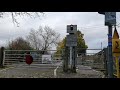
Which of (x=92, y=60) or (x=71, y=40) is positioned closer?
(x=71, y=40)

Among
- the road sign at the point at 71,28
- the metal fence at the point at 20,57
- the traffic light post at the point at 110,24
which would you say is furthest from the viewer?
the metal fence at the point at 20,57

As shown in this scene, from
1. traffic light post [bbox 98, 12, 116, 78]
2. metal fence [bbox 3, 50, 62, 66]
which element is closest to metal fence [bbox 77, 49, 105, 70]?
metal fence [bbox 3, 50, 62, 66]

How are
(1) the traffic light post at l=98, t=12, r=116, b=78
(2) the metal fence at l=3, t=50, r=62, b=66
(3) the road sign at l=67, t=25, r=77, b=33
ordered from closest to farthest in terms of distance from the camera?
(1) the traffic light post at l=98, t=12, r=116, b=78, (3) the road sign at l=67, t=25, r=77, b=33, (2) the metal fence at l=3, t=50, r=62, b=66

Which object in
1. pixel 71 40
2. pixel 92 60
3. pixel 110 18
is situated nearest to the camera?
pixel 110 18

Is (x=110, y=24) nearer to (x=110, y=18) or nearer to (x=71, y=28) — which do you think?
(x=110, y=18)

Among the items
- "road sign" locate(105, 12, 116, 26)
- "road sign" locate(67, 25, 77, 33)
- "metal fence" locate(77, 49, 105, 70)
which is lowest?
"metal fence" locate(77, 49, 105, 70)

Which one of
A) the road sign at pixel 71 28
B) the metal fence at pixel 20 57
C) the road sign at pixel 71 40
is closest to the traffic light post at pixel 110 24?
the road sign at pixel 71 40

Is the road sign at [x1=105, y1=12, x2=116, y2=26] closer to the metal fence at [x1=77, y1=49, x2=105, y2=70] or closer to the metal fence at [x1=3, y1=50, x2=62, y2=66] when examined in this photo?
the metal fence at [x1=77, y1=49, x2=105, y2=70]

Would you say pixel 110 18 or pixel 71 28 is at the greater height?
pixel 71 28

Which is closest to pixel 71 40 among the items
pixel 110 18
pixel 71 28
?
pixel 71 28

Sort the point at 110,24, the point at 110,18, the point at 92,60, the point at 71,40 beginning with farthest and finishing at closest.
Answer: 1. the point at 92,60
2. the point at 71,40
3. the point at 110,18
4. the point at 110,24

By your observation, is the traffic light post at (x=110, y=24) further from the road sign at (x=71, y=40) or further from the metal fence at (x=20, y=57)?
the metal fence at (x=20, y=57)
